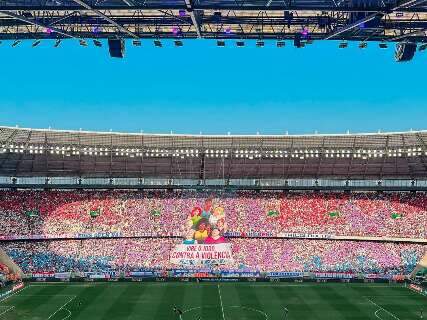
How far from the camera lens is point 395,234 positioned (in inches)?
2472

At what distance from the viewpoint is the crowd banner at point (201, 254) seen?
6088 cm

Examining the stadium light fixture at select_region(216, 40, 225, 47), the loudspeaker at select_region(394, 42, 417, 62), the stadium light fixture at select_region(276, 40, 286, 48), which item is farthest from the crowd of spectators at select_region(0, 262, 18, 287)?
the loudspeaker at select_region(394, 42, 417, 62)

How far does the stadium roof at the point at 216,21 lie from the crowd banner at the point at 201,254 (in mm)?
42471

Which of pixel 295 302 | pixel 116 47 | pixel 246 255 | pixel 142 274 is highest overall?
pixel 116 47

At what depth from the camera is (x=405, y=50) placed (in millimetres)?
21094

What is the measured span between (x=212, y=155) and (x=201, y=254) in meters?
13.3

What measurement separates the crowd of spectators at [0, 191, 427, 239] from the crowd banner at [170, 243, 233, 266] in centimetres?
254

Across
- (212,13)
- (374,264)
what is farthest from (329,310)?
(212,13)

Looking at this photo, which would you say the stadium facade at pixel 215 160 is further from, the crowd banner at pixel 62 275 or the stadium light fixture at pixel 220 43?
the stadium light fixture at pixel 220 43

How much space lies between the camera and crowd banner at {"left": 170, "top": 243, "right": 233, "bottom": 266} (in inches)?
2397

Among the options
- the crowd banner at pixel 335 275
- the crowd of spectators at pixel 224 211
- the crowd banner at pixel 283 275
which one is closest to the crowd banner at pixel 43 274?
the crowd of spectators at pixel 224 211

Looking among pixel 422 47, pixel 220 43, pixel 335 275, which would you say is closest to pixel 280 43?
pixel 220 43

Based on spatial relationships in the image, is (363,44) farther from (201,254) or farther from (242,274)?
(201,254)

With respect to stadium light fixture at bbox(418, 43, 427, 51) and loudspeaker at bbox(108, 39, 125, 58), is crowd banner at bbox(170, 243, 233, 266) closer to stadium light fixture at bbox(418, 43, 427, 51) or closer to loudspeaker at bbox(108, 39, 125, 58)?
loudspeaker at bbox(108, 39, 125, 58)
